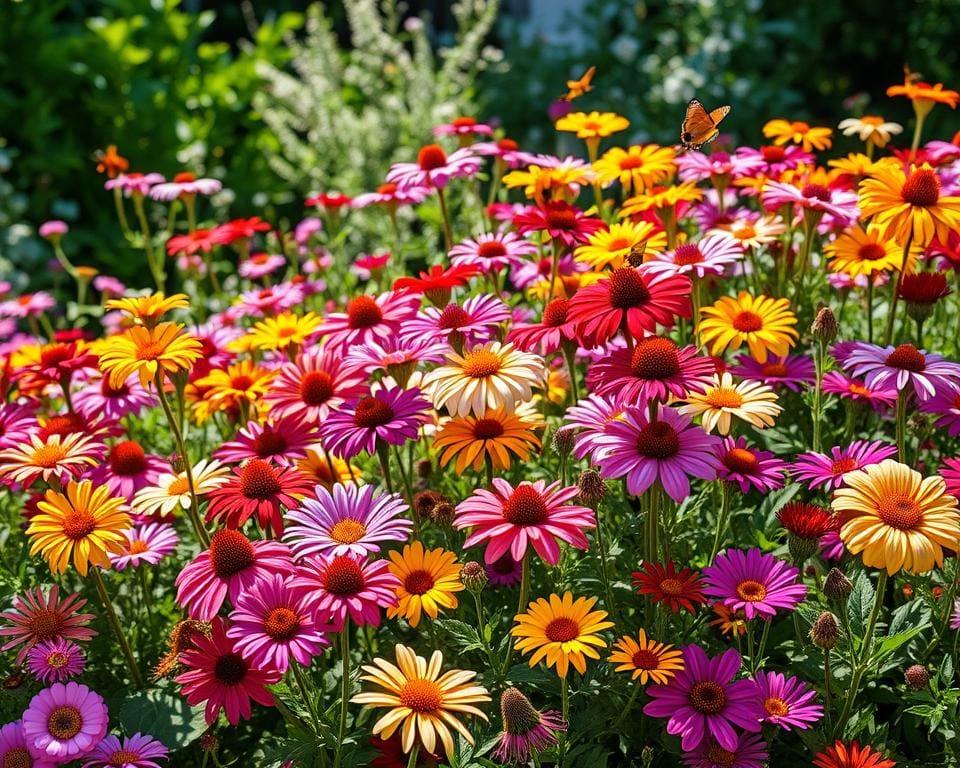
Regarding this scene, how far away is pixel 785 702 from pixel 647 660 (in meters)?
0.26

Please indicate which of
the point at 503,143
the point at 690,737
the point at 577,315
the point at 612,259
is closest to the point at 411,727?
the point at 690,737

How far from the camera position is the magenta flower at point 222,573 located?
5.25ft

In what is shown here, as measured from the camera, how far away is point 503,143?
2.83 m

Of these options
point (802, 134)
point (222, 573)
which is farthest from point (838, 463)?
point (802, 134)

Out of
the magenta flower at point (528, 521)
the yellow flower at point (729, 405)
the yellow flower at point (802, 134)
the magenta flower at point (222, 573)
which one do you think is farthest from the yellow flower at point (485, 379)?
the yellow flower at point (802, 134)

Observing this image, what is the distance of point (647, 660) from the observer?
5.19 feet

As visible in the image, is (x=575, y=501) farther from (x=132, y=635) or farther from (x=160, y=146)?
(x=160, y=146)

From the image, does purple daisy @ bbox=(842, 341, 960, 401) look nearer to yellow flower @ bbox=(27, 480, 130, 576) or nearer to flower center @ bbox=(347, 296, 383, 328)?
flower center @ bbox=(347, 296, 383, 328)

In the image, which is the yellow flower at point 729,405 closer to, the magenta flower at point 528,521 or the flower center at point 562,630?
the magenta flower at point 528,521

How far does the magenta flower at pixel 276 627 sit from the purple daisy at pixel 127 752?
1.02 feet

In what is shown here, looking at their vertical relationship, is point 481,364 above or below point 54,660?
above

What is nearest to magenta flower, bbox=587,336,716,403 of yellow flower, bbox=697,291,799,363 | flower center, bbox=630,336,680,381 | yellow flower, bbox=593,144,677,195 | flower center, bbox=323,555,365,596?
flower center, bbox=630,336,680,381

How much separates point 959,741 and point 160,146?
15.7 feet

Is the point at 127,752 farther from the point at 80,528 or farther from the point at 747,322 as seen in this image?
the point at 747,322
